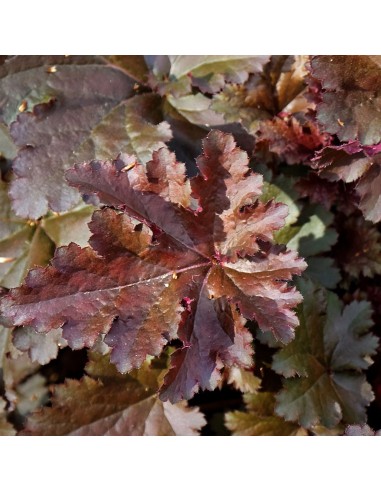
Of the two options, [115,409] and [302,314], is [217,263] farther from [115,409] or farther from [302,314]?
[115,409]

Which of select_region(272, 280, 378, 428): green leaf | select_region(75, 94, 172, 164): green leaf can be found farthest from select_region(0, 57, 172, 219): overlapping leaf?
select_region(272, 280, 378, 428): green leaf

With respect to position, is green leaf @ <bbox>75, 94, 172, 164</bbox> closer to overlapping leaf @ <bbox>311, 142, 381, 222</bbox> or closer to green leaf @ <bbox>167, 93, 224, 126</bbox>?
green leaf @ <bbox>167, 93, 224, 126</bbox>

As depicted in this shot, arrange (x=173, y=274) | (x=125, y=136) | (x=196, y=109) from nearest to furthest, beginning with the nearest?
(x=173, y=274) → (x=125, y=136) → (x=196, y=109)

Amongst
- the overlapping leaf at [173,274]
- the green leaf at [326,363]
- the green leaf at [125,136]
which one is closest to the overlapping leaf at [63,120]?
the green leaf at [125,136]

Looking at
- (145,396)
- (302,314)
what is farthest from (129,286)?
(302,314)

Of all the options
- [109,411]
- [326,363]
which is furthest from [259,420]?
[109,411]

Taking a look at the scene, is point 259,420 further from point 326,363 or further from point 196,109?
point 196,109
